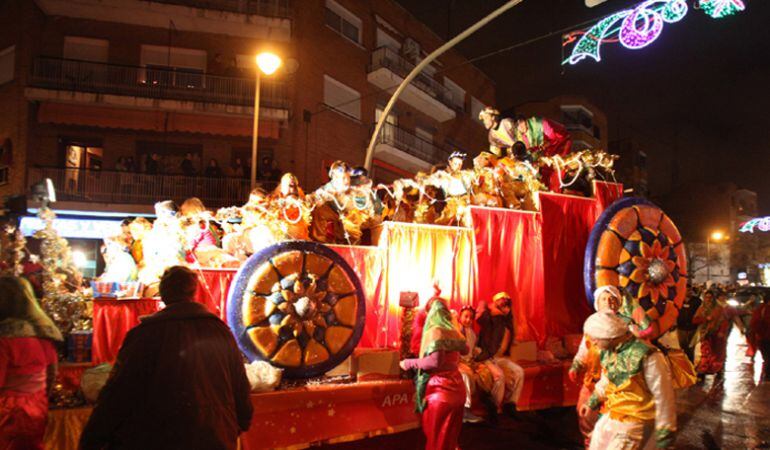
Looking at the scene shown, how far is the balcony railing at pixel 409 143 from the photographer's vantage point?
2292cm

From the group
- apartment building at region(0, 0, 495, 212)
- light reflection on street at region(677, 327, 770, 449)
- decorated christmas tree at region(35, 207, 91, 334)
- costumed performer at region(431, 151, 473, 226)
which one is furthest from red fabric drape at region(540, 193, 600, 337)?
apartment building at region(0, 0, 495, 212)

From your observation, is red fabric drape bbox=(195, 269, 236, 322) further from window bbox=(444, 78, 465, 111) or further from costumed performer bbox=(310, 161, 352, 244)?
window bbox=(444, 78, 465, 111)

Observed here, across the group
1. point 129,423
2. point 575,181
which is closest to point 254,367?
point 129,423

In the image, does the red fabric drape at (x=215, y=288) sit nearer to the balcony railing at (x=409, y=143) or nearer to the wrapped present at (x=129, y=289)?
the wrapped present at (x=129, y=289)

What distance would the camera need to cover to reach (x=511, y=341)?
7195 mm

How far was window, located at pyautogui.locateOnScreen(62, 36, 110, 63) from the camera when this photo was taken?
59.3 feet

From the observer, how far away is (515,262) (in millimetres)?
7812

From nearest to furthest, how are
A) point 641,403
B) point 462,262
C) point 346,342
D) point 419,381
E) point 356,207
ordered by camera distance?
point 641,403, point 419,381, point 346,342, point 356,207, point 462,262

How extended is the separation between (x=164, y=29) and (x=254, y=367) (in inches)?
686

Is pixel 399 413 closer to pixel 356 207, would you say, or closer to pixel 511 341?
pixel 511 341

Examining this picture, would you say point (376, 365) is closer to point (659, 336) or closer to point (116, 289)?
point (116, 289)

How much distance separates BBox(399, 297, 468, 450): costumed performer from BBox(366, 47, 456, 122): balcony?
62.4 ft

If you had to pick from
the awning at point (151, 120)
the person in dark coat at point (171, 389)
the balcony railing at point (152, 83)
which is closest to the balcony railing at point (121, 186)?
the awning at point (151, 120)

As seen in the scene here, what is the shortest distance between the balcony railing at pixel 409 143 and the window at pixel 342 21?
164 inches
